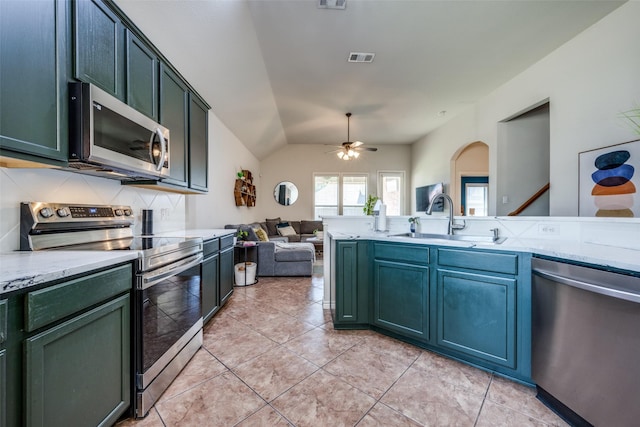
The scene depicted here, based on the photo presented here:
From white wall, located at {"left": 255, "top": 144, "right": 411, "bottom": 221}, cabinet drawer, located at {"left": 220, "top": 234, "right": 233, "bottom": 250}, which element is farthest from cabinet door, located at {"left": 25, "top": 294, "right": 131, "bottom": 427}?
white wall, located at {"left": 255, "top": 144, "right": 411, "bottom": 221}

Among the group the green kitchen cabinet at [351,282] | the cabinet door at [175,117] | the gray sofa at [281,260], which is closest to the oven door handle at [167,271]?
the cabinet door at [175,117]

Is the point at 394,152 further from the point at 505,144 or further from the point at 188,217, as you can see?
the point at 188,217

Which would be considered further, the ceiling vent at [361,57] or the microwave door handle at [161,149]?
the ceiling vent at [361,57]

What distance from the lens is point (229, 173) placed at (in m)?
4.50

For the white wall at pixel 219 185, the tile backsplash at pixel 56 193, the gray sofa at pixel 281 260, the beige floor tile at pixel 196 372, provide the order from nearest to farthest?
the tile backsplash at pixel 56 193
the beige floor tile at pixel 196 372
the white wall at pixel 219 185
the gray sofa at pixel 281 260

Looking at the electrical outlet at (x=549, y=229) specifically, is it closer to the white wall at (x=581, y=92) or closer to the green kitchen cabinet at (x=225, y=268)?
the white wall at (x=581, y=92)

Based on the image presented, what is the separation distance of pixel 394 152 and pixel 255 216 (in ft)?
15.3

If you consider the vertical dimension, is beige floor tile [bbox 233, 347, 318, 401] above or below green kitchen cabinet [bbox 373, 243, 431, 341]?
below

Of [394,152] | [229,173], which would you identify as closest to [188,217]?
[229,173]

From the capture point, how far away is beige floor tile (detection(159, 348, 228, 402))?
5.14 ft

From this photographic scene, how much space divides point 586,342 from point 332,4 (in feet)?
9.91

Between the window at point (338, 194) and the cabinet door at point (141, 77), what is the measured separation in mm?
5805

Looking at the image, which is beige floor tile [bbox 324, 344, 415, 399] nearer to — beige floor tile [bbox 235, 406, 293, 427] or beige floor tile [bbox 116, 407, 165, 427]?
beige floor tile [bbox 235, 406, 293, 427]

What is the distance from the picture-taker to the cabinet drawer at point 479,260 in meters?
1.62
